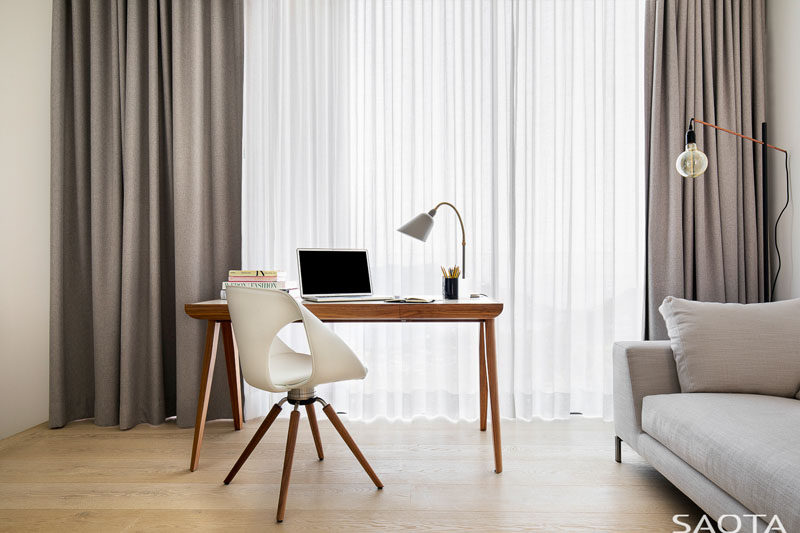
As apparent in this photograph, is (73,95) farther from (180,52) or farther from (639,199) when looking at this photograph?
(639,199)

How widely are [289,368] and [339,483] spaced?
484mm

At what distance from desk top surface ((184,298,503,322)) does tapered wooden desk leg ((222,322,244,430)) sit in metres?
0.36

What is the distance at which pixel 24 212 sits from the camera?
2.47m

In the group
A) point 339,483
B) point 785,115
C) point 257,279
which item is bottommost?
point 339,483

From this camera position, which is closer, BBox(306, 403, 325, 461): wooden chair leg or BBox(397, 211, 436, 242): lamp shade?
BBox(306, 403, 325, 461): wooden chair leg

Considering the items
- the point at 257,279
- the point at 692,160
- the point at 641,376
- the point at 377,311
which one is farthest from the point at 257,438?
the point at 692,160

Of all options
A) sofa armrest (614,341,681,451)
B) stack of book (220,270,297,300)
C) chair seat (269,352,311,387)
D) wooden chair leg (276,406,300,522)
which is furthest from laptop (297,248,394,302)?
sofa armrest (614,341,681,451)

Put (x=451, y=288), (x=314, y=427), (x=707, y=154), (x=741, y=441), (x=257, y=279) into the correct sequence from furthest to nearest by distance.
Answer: (x=707, y=154) → (x=257, y=279) → (x=451, y=288) → (x=314, y=427) → (x=741, y=441)

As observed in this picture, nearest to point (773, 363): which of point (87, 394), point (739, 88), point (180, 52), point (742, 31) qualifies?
point (739, 88)

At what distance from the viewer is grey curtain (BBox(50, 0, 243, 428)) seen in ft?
8.01

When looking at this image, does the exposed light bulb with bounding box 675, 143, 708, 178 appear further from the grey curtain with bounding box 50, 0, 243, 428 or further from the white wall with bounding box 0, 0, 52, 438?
the white wall with bounding box 0, 0, 52, 438

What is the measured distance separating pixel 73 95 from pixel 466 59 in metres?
2.16

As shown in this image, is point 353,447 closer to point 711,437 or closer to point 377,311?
point 377,311

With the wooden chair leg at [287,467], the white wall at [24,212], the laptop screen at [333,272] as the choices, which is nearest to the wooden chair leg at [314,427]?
the wooden chair leg at [287,467]
